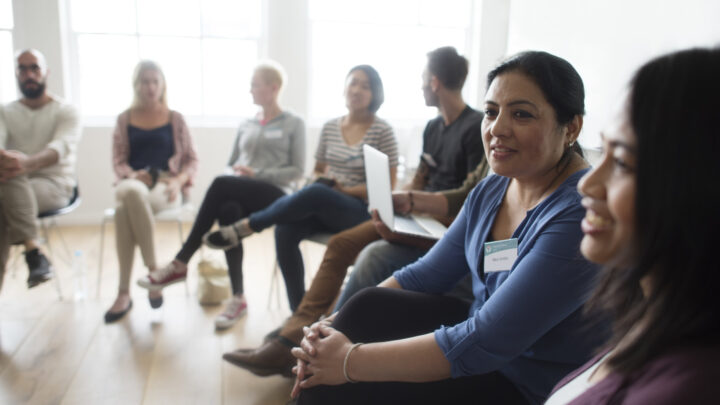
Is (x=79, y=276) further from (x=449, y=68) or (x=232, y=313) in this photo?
(x=449, y=68)

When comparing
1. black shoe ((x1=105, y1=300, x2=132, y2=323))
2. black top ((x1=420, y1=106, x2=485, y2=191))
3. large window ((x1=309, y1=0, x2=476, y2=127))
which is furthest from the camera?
large window ((x1=309, y1=0, x2=476, y2=127))

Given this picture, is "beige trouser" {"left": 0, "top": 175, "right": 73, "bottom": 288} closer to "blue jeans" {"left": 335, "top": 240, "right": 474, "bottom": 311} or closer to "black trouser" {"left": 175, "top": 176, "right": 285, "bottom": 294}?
"black trouser" {"left": 175, "top": 176, "right": 285, "bottom": 294}

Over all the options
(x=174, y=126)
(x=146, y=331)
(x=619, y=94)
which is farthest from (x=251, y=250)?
(x=619, y=94)

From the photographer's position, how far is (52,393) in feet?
6.30

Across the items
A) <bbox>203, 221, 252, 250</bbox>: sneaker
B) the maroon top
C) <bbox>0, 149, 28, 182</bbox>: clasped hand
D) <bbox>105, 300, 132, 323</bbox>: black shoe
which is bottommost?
<bbox>105, 300, 132, 323</bbox>: black shoe

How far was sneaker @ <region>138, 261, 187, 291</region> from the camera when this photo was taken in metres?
2.53

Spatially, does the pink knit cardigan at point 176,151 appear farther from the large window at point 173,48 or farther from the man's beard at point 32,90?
the large window at point 173,48

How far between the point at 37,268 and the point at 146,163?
0.78 metres

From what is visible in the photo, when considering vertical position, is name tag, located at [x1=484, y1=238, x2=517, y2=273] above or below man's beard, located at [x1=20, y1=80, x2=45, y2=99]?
below

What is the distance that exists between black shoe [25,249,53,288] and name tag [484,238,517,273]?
7.37 feet

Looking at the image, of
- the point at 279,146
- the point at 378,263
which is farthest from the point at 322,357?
the point at 279,146

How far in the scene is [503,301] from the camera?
3.28ft

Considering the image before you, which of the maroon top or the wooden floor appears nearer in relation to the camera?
the maroon top

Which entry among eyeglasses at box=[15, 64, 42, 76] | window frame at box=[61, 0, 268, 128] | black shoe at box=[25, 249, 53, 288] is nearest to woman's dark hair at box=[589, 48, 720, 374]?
black shoe at box=[25, 249, 53, 288]
